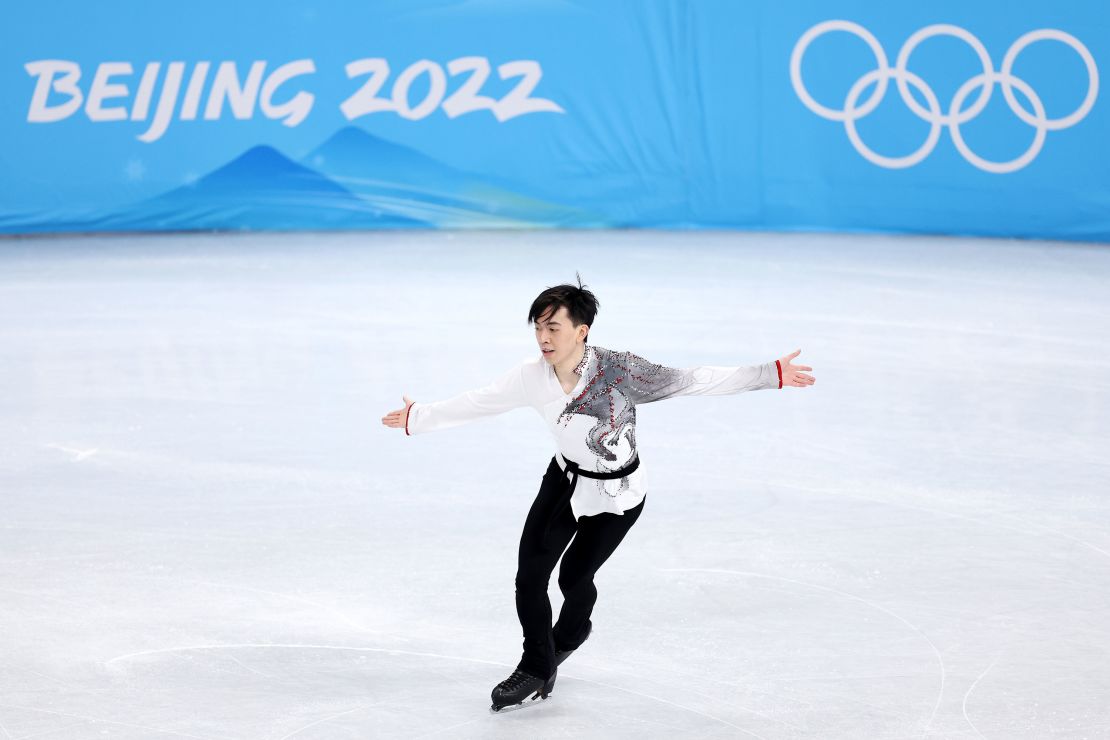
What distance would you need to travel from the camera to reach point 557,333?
3410mm

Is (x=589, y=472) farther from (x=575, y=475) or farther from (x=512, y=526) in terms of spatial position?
(x=512, y=526)

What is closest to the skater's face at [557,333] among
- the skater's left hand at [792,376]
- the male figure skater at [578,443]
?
the male figure skater at [578,443]

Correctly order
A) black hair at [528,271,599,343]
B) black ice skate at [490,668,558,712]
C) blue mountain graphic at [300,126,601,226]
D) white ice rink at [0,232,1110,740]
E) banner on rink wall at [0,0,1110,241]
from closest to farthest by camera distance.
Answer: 1. black hair at [528,271,599,343]
2. black ice skate at [490,668,558,712]
3. white ice rink at [0,232,1110,740]
4. banner on rink wall at [0,0,1110,241]
5. blue mountain graphic at [300,126,601,226]

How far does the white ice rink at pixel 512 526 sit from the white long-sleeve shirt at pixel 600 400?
57cm

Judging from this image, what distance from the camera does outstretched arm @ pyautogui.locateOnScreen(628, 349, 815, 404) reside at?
11.8 feet

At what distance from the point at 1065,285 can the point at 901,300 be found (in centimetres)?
153

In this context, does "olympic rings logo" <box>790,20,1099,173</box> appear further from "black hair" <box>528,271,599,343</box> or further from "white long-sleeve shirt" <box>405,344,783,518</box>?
"black hair" <box>528,271,599,343</box>

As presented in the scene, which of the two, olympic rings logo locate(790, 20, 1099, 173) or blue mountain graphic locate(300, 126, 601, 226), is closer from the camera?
olympic rings logo locate(790, 20, 1099, 173)

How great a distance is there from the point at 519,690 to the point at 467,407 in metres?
0.73

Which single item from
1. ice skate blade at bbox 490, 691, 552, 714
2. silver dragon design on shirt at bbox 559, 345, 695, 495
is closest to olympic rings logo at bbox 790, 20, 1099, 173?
silver dragon design on shirt at bbox 559, 345, 695, 495

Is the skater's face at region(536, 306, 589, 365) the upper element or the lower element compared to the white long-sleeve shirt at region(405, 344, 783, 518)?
upper

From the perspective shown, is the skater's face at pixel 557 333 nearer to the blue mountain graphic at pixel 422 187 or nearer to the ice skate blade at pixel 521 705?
the ice skate blade at pixel 521 705

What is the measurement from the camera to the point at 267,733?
3.41m

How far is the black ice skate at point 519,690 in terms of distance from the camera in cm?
351
